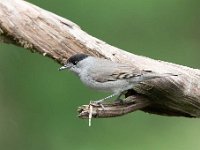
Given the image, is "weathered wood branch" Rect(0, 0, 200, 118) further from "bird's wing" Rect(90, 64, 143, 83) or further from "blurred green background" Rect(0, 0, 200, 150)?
"blurred green background" Rect(0, 0, 200, 150)

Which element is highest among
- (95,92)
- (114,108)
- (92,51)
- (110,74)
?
(95,92)

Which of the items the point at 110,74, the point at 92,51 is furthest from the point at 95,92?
the point at 110,74

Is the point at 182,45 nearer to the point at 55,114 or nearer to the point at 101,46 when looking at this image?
the point at 55,114

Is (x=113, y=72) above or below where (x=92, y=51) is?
below

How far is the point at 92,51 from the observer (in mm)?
5223

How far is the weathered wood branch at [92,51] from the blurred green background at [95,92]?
2.05 meters

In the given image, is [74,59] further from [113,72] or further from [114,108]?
[114,108]

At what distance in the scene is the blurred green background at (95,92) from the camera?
742cm

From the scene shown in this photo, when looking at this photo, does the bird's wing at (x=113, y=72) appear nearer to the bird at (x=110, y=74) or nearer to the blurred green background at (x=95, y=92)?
the bird at (x=110, y=74)

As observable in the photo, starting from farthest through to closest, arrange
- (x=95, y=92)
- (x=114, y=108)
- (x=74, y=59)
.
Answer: (x=95, y=92)
(x=74, y=59)
(x=114, y=108)

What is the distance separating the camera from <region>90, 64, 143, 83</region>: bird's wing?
4992 millimetres

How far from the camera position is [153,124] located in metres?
7.56

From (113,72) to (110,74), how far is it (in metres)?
0.02

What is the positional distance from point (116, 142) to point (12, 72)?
120 centimetres
